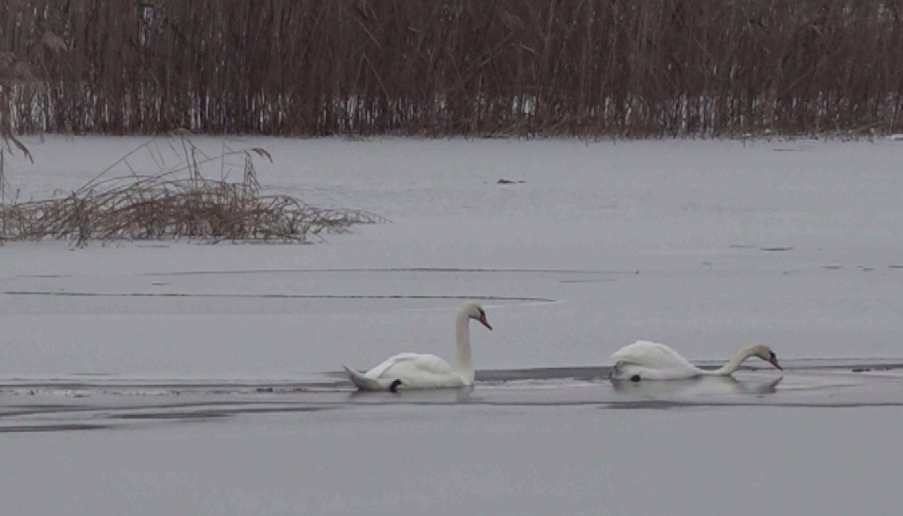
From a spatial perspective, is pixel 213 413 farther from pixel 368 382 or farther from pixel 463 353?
pixel 463 353

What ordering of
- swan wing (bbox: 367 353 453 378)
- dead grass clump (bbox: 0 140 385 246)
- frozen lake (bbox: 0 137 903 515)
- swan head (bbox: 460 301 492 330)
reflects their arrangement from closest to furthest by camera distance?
frozen lake (bbox: 0 137 903 515) → swan wing (bbox: 367 353 453 378) → swan head (bbox: 460 301 492 330) → dead grass clump (bbox: 0 140 385 246)

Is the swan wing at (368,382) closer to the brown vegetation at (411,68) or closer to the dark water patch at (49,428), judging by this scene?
the dark water patch at (49,428)

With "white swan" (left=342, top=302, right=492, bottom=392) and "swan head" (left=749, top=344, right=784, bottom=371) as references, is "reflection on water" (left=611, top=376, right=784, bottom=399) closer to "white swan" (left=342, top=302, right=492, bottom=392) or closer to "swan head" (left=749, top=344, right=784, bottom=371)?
"swan head" (left=749, top=344, right=784, bottom=371)

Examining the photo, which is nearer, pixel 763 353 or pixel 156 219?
pixel 763 353

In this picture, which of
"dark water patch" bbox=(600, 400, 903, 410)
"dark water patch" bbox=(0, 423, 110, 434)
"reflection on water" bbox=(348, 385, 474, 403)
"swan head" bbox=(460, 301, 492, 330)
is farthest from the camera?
"swan head" bbox=(460, 301, 492, 330)

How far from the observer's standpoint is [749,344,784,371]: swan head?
6133 mm

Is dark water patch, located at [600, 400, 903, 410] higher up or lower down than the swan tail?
lower down

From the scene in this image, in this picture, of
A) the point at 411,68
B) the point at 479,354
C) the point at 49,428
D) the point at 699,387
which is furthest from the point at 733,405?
the point at 411,68

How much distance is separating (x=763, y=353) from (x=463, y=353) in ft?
2.85

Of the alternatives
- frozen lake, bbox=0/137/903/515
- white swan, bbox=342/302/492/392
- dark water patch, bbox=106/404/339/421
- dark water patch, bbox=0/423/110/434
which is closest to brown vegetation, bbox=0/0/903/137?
frozen lake, bbox=0/137/903/515

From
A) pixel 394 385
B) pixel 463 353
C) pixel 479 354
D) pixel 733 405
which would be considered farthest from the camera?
pixel 479 354

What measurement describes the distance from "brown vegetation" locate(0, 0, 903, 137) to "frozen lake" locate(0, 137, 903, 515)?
9.62ft

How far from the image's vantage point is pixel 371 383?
5.73 meters

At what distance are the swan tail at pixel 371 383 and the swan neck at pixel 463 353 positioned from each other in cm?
23
